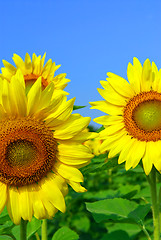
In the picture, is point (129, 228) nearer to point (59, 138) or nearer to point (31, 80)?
point (31, 80)

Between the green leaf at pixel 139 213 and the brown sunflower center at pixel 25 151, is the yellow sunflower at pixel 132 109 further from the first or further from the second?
the brown sunflower center at pixel 25 151

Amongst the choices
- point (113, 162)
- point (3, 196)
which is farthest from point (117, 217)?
point (3, 196)

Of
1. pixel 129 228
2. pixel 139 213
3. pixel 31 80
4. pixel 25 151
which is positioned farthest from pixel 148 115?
pixel 129 228

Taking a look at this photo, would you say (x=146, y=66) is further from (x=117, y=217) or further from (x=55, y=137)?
(x=117, y=217)

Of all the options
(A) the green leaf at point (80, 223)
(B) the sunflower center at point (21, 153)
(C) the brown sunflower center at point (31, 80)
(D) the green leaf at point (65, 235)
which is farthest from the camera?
(A) the green leaf at point (80, 223)

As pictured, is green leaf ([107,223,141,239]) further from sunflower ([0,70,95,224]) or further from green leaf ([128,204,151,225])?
sunflower ([0,70,95,224])

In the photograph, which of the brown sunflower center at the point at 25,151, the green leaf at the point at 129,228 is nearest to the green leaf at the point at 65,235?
the brown sunflower center at the point at 25,151
